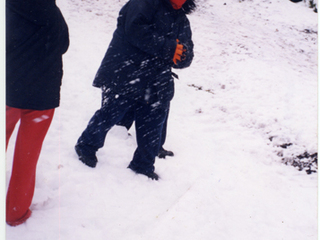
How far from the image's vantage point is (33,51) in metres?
1.26

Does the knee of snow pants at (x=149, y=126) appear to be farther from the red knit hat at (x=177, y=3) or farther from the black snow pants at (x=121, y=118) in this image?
the red knit hat at (x=177, y=3)

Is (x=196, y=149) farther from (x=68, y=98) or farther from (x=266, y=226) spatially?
(x=68, y=98)

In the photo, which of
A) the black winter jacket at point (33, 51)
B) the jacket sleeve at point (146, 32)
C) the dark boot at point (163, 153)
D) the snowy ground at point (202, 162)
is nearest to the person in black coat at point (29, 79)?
the black winter jacket at point (33, 51)

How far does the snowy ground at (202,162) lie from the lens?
6.27ft

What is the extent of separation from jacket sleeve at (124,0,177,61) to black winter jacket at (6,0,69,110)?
55 centimetres

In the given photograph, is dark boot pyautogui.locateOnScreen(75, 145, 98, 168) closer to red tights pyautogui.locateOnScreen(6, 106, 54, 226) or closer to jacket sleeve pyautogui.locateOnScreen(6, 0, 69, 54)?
red tights pyautogui.locateOnScreen(6, 106, 54, 226)

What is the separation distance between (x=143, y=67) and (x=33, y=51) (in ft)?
3.01

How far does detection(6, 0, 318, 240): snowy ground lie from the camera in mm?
1910

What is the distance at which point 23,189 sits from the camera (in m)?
1.49

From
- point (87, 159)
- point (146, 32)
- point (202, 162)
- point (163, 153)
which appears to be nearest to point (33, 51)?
point (146, 32)

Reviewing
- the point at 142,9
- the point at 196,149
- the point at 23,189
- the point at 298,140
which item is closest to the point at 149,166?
the point at 196,149

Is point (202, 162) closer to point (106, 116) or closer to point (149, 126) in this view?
point (149, 126)

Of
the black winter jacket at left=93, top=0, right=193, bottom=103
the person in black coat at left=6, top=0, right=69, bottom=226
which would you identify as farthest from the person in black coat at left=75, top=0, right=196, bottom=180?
the person in black coat at left=6, top=0, right=69, bottom=226

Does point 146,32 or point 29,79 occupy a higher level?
point 146,32
